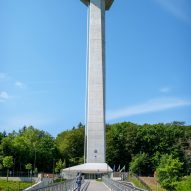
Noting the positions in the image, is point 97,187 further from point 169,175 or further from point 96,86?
point 96,86

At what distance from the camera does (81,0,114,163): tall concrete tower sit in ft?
173

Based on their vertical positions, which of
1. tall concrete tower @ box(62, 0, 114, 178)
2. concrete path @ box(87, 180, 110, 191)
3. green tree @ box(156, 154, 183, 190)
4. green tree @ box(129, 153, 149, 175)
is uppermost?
tall concrete tower @ box(62, 0, 114, 178)

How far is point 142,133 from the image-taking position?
6881cm

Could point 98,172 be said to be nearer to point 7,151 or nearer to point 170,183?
point 170,183

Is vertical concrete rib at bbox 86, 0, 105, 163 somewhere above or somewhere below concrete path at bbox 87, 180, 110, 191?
above

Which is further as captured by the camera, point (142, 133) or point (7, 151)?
point (142, 133)

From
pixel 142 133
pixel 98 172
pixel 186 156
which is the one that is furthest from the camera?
pixel 142 133

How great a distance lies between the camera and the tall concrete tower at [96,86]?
173 feet

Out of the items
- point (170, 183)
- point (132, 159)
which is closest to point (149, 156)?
point (132, 159)

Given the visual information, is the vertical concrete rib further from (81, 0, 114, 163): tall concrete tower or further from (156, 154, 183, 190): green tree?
(156, 154, 183, 190): green tree

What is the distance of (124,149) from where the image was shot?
69125 mm

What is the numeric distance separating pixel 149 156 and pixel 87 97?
17.9 meters

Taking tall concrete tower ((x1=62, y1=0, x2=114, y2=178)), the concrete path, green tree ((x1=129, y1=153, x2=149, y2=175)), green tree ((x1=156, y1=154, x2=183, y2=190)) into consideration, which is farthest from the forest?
the concrete path

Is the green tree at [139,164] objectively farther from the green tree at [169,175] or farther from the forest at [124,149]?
the green tree at [169,175]
